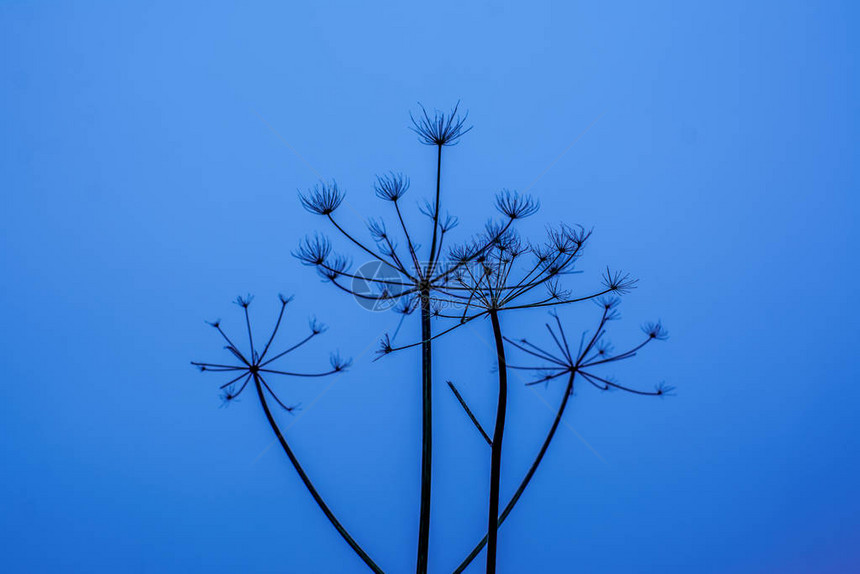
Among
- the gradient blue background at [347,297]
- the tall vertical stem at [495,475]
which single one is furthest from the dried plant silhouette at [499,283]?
the gradient blue background at [347,297]

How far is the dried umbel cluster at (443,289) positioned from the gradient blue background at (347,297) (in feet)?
0.49

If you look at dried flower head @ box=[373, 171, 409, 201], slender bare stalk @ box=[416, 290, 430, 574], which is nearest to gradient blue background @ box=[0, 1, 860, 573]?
dried flower head @ box=[373, 171, 409, 201]

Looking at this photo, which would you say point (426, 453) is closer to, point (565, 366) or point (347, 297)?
point (565, 366)

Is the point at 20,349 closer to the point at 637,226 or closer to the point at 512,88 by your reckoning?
the point at 512,88

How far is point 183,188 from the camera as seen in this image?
96.6 inches

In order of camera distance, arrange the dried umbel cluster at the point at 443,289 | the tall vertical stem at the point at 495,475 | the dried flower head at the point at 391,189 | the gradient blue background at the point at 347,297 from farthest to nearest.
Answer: the gradient blue background at the point at 347,297
the dried flower head at the point at 391,189
the dried umbel cluster at the point at 443,289
the tall vertical stem at the point at 495,475

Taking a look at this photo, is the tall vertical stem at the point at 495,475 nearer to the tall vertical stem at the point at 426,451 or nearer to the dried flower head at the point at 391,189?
the tall vertical stem at the point at 426,451

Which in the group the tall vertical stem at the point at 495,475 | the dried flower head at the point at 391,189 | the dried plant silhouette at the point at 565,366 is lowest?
the tall vertical stem at the point at 495,475

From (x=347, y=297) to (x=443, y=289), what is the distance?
792 mm

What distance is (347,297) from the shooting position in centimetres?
245

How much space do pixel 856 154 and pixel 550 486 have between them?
9.07 ft

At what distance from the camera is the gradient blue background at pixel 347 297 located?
2371 millimetres

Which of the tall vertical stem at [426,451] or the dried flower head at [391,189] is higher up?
the dried flower head at [391,189]

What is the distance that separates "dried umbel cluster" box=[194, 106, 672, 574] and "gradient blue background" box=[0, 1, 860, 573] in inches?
5.9
